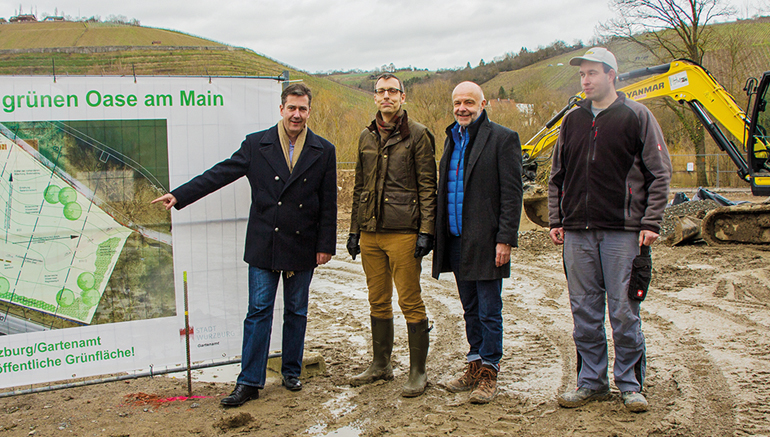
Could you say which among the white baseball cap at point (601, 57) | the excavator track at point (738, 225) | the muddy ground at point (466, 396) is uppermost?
the white baseball cap at point (601, 57)

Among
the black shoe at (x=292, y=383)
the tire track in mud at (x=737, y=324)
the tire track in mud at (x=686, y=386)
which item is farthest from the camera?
the black shoe at (x=292, y=383)

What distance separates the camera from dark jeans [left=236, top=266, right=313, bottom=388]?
13.0 ft

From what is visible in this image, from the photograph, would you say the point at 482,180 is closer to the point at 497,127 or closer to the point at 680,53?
the point at 497,127

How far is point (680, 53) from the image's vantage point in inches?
1061

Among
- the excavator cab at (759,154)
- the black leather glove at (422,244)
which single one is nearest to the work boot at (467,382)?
the black leather glove at (422,244)

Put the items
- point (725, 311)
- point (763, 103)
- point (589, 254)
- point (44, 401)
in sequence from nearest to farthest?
point (589, 254)
point (44, 401)
point (725, 311)
point (763, 103)

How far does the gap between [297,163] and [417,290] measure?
1.24m

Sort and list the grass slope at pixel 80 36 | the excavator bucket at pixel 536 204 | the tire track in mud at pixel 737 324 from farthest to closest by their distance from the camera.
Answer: the grass slope at pixel 80 36 → the excavator bucket at pixel 536 204 → the tire track in mud at pixel 737 324

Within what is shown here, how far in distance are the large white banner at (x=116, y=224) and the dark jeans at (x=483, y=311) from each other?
1440 millimetres

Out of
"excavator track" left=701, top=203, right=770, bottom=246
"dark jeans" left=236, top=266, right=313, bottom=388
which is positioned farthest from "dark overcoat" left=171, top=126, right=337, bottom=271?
"excavator track" left=701, top=203, right=770, bottom=246

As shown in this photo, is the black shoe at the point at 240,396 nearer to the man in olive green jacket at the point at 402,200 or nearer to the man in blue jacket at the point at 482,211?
the man in olive green jacket at the point at 402,200

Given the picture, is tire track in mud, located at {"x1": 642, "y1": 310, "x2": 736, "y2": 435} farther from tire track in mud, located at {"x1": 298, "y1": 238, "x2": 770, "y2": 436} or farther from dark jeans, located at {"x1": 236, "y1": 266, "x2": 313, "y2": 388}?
dark jeans, located at {"x1": 236, "y1": 266, "x2": 313, "y2": 388}

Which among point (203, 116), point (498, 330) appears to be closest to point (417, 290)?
point (498, 330)

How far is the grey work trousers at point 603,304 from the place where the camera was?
142 inches
